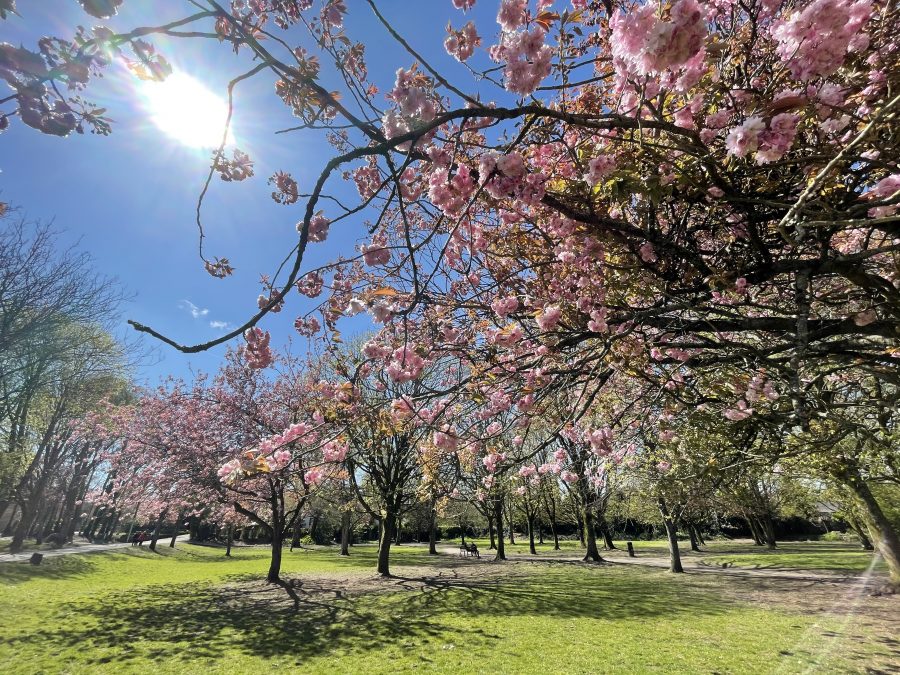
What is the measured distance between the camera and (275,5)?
2992mm

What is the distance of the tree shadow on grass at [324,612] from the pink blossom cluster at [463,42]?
776cm

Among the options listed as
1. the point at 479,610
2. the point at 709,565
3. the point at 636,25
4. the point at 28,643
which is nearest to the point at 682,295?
the point at 636,25

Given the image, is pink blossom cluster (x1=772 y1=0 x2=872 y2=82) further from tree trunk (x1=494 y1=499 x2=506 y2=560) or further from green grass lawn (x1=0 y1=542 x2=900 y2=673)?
tree trunk (x1=494 y1=499 x2=506 y2=560)

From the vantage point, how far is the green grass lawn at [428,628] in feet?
20.4

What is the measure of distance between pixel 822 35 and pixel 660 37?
81cm

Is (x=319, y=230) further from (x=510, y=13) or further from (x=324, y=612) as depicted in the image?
(x=324, y=612)

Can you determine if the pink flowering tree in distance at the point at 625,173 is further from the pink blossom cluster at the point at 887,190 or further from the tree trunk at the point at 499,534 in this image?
the tree trunk at the point at 499,534

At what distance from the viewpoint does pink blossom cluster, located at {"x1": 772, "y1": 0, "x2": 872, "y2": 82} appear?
172 centimetres

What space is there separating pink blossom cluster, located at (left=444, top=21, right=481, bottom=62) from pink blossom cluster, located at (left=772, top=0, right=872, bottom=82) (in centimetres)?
185

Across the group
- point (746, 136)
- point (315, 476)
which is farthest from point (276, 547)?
point (746, 136)

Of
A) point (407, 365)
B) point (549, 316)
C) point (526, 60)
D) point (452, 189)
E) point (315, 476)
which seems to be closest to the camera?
point (526, 60)

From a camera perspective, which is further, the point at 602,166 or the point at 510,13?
the point at 510,13

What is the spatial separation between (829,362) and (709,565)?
58.8 feet

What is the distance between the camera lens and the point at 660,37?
1.60 meters
